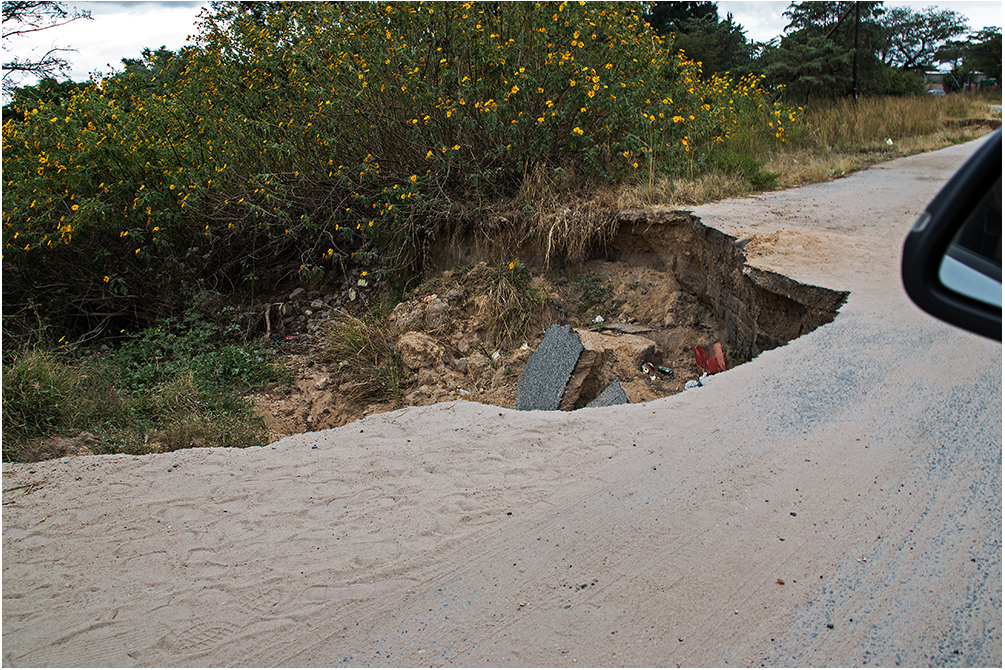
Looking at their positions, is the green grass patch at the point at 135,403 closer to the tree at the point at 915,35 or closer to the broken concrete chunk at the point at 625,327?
the broken concrete chunk at the point at 625,327

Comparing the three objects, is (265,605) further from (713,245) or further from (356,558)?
(713,245)

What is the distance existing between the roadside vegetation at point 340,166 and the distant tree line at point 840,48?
12.0 m

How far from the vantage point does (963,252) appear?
1.23 metres

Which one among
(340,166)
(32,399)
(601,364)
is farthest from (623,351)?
(340,166)

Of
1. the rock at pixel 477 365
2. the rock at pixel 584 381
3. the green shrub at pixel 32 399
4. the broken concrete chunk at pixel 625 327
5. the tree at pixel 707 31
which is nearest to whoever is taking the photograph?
the green shrub at pixel 32 399

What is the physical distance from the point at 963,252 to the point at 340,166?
797 centimetres

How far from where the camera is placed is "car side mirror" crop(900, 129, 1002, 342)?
1106mm

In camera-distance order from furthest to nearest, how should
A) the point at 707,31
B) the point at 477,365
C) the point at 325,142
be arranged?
the point at 707,31
the point at 325,142
the point at 477,365

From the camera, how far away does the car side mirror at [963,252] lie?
1.11 m

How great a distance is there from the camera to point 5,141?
862cm

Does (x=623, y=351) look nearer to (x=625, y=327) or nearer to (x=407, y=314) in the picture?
(x=625, y=327)

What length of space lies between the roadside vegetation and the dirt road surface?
10.9 ft

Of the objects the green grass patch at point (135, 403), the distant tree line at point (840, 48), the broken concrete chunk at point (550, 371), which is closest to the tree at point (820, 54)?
the distant tree line at point (840, 48)

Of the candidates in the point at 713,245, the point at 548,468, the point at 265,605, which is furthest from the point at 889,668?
the point at 713,245
